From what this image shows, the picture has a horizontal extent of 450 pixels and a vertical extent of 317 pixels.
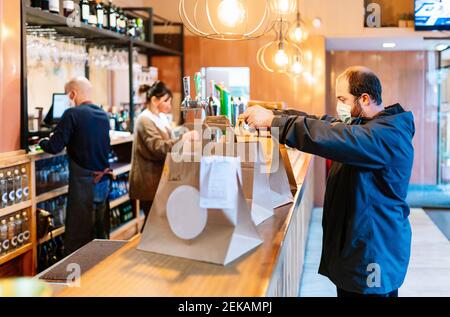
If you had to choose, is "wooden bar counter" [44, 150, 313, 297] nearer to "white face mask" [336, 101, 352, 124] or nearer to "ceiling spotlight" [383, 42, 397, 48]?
"white face mask" [336, 101, 352, 124]

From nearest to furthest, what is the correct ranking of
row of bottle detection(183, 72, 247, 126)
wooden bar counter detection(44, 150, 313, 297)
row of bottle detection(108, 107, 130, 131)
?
1. wooden bar counter detection(44, 150, 313, 297)
2. row of bottle detection(183, 72, 247, 126)
3. row of bottle detection(108, 107, 130, 131)

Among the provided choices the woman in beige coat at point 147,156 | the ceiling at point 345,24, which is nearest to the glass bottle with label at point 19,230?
the woman in beige coat at point 147,156

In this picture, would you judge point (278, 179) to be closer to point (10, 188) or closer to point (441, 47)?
point (10, 188)

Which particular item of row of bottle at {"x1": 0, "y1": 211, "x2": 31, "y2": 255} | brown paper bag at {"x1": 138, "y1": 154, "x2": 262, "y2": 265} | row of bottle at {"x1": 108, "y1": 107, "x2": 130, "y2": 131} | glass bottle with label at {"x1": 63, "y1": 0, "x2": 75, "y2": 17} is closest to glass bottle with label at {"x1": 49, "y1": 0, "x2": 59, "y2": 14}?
glass bottle with label at {"x1": 63, "y1": 0, "x2": 75, "y2": 17}

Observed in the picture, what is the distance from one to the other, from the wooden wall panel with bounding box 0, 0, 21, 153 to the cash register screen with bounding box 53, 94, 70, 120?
3.22 feet

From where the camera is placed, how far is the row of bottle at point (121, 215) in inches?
219

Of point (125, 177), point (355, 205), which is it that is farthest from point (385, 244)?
point (125, 177)

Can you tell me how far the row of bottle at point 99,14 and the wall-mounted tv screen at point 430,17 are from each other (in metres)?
3.48

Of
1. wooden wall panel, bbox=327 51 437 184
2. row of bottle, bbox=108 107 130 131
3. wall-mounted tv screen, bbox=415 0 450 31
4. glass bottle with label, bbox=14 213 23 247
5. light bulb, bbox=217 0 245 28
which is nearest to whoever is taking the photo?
light bulb, bbox=217 0 245 28

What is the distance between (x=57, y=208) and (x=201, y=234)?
318 centimetres

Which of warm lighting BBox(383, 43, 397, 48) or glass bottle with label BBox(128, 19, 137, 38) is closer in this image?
glass bottle with label BBox(128, 19, 137, 38)

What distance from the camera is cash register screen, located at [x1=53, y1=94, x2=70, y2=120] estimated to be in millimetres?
4859
